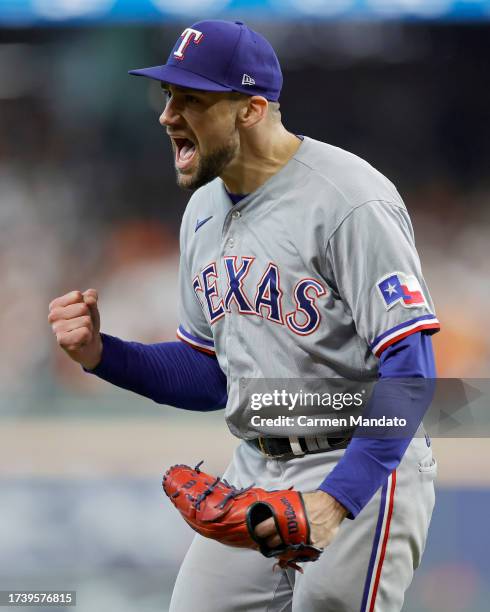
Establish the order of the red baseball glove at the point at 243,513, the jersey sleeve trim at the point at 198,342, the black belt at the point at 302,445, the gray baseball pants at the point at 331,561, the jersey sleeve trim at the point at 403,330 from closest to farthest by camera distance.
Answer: the red baseball glove at the point at 243,513, the jersey sleeve trim at the point at 403,330, the gray baseball pants at the point at 331,561, the black belt at the point at 302,445, the jersey sleeve trim at the point at 198,342

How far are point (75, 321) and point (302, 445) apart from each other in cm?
49

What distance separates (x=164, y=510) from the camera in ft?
14.0

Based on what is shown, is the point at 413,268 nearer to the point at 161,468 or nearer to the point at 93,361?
the point at 93,361

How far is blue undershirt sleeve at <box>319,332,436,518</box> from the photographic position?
160cm

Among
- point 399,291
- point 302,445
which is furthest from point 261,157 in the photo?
point 302,445

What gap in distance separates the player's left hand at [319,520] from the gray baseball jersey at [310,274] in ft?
0.90

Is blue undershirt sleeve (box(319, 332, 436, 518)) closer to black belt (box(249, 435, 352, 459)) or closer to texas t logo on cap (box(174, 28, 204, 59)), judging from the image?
black belt (box(249, 435, 352, 459))

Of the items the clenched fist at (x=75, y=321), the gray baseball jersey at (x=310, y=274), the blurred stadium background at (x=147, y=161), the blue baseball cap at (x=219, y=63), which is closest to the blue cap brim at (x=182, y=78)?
the blue baseball cap at (x=219, y=63)

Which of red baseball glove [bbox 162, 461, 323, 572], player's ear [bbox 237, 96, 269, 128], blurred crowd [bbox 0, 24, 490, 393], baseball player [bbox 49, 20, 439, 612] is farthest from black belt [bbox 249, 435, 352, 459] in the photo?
blurred crowd [bbox 0, 24, 490, 393]

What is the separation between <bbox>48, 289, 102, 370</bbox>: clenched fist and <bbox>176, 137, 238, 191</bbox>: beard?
28 centimetres

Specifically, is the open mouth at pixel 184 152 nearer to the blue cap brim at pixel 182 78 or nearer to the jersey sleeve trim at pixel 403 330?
the blue cap brim at pixel 182 78

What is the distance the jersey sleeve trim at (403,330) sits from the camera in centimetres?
169

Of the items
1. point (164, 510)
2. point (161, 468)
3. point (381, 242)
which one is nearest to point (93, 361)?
point (381, 242)

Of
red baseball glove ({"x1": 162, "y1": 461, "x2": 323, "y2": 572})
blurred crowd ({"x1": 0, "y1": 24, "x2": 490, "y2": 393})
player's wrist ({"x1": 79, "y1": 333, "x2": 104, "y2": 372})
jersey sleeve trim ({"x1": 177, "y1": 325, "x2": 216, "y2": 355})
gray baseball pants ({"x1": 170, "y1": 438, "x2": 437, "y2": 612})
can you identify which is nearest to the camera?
red baseball glove ({"x1": 162, "y1": 461, "x2": 323, "y2": 572})
